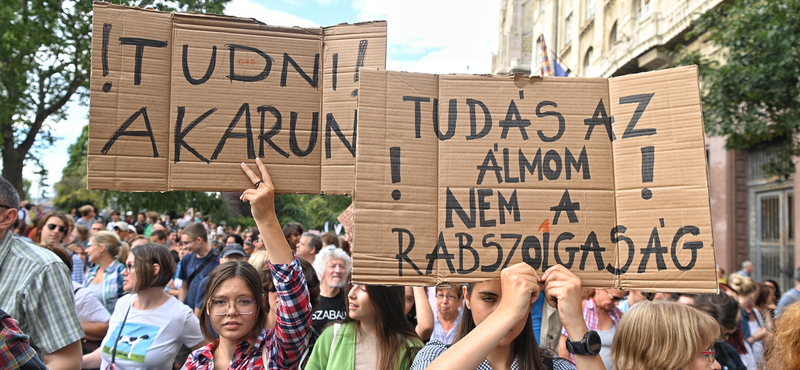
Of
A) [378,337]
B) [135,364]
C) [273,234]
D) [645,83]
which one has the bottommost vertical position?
[135,364]

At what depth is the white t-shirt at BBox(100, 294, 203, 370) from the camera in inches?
154

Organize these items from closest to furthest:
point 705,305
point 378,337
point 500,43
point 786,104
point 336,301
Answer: point 378,337 → point 705,305 → point 336,301 → point 786,104 → point 500,43

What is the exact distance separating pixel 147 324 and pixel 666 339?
3.33 m

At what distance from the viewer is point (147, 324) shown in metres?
4.07

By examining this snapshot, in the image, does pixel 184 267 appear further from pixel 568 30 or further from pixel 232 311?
pixel 568 30

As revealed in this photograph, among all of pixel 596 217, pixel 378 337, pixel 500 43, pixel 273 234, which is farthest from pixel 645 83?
pixel 500 43

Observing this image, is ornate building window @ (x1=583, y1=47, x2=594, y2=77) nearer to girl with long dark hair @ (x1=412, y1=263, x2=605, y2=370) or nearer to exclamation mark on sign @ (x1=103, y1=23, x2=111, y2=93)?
girl with long dark hair @ (x1=412, y1=263, x2=605, y2=370)

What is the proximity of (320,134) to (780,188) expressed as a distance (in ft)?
Answer: 47.2

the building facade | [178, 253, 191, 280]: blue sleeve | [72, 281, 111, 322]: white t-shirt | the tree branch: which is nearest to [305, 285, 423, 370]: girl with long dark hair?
[72, 281, 111, 322]: white t-shirt

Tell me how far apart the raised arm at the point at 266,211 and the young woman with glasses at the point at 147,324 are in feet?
5.95

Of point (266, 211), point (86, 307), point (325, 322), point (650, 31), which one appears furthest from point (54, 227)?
point (650, 31)

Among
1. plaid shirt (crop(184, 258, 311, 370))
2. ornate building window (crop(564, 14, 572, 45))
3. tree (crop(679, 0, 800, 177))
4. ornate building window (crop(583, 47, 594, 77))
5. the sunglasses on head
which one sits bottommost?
plaid shirt (crop(184, 258, 311, 370))

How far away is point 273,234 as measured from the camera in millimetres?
2672

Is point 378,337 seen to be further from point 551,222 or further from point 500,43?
point 500,43
